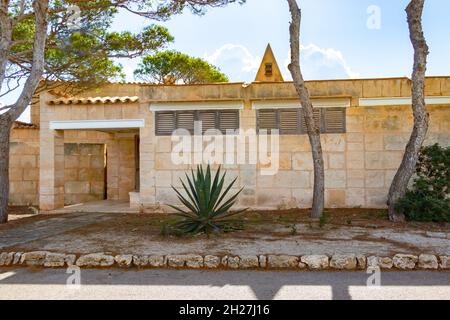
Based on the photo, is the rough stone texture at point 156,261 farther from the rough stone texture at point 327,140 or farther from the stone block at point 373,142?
the stone block at point 373,142

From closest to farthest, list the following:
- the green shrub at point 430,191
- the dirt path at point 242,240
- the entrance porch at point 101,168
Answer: the dirt path at point 242,240
the green shrub at point 430,191
the entrance porch at point 101,168

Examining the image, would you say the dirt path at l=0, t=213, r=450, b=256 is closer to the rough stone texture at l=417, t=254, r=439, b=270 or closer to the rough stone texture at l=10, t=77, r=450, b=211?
the rough stone texture at l=417, t=254, r=439, b=270

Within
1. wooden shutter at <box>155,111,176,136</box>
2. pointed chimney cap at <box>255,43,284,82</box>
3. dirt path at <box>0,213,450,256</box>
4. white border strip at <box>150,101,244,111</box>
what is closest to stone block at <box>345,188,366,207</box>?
dirt path at <box>0,213,450,256</box>

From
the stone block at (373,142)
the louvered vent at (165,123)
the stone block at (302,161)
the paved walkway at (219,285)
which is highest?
the louvered vent at (165,123)

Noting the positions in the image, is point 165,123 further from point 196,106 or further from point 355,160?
point 355,160

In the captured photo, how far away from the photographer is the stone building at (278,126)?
9141 mm

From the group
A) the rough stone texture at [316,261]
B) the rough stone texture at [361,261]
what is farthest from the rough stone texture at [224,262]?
the rough stone texture at [361,261]

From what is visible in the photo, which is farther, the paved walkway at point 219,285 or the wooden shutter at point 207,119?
the wooden shutter at point 207,119

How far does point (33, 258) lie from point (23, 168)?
790 cm

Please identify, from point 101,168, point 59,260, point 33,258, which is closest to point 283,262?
point 59,260

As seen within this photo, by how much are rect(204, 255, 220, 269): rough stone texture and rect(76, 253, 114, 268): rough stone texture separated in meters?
1.29

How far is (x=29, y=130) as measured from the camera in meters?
12.2

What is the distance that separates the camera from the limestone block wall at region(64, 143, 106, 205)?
1261cm

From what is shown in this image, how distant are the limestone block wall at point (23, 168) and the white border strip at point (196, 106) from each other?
5079mm
